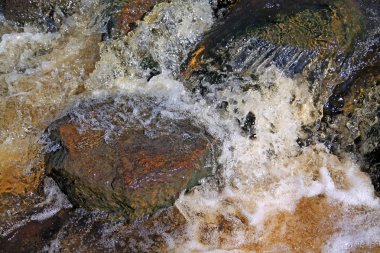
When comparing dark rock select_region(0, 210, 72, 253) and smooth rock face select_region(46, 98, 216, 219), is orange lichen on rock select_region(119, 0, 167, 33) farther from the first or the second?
dark rock select_region(0, 210, 72, 253)

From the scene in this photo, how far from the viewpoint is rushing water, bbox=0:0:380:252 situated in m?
3.40

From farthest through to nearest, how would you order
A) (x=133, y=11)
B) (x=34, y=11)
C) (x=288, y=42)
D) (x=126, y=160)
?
(x=34, y=11) < (x=133, y=11) < (x=288, y=42) < (x=126, y=160)

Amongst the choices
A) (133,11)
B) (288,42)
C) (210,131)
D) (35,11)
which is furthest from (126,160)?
(35,11)

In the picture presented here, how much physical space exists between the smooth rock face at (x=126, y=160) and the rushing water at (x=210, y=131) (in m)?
0.22

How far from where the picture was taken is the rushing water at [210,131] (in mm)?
3404

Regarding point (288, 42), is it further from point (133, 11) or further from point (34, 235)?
point (34, 235)

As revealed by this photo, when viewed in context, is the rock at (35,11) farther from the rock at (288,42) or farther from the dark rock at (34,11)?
the rock at (288,42)

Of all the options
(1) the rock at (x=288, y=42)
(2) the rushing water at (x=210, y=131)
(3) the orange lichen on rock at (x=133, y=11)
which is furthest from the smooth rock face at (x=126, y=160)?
(3) the orange lichen on rock at (x=133, y=11)

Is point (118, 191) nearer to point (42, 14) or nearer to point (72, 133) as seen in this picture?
point (72, 133)

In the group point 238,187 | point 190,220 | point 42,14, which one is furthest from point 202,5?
point 190,220

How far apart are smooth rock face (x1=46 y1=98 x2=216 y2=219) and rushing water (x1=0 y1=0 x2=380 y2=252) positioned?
0.22m

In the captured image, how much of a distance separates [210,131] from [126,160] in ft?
2.80

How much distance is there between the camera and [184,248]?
3.33 metres

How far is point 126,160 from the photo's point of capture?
129 inches
